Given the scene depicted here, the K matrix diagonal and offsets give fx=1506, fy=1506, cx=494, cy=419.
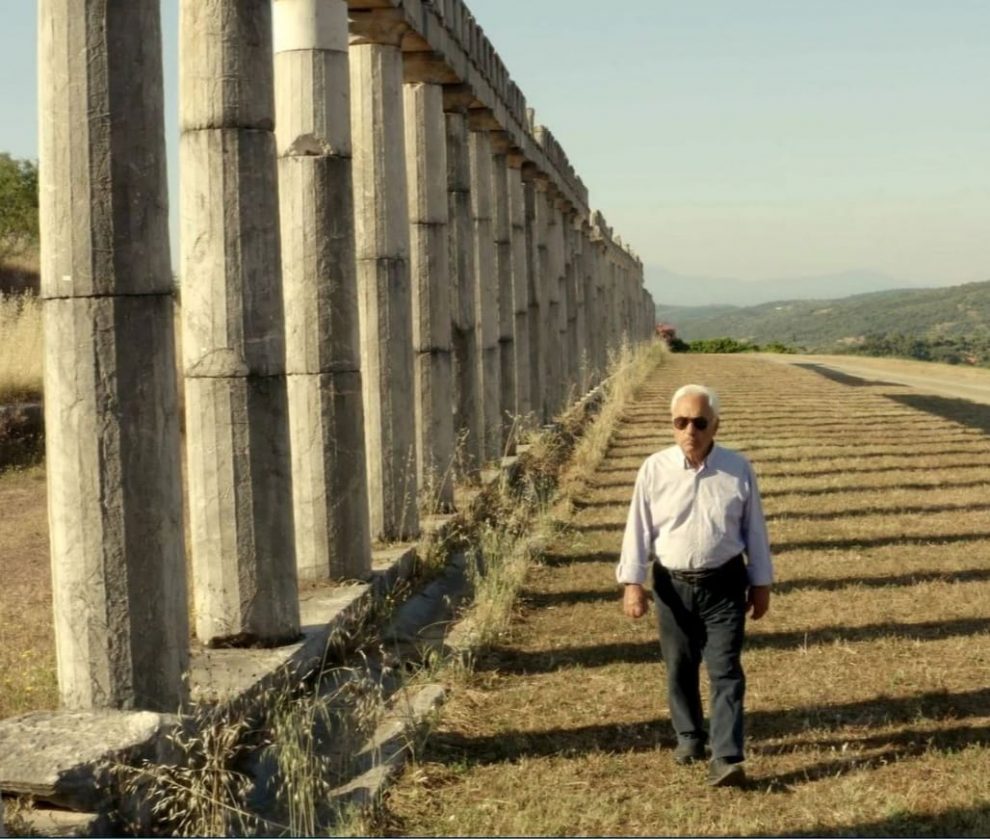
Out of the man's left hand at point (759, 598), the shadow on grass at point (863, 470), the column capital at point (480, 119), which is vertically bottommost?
the shadow on grass at point (863, 470)

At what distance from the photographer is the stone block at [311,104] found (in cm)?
915

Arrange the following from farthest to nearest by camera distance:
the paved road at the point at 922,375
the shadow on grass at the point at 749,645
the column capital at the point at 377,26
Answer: the paved road at the point at 922,375 → the column capital at the point at 377,26 → the shadow on grass at the point at 749,645

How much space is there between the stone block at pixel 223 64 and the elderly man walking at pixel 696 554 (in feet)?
8.63

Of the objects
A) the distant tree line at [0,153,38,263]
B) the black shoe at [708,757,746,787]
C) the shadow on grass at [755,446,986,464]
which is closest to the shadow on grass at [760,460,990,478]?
the shadow on grass at [755,446,986,464]

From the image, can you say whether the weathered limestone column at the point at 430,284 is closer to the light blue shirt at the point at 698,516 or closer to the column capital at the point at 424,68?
the column capital at the point at 424,68

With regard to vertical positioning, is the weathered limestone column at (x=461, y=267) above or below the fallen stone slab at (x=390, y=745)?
above

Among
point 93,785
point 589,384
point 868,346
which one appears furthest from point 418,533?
point 868,346

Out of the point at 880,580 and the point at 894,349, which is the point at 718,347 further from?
the point at 880,580

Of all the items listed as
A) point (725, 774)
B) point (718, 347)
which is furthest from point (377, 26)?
point (718, 347)

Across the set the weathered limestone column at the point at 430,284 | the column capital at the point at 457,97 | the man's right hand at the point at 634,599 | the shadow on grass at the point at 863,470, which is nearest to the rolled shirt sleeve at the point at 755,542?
the man's right hand at the point at 634,599

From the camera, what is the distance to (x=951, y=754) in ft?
20.8

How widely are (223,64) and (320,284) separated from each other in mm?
2223

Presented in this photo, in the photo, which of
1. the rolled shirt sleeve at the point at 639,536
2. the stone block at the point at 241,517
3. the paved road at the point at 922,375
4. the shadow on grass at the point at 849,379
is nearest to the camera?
the rolled shirt sleeve at the point at 639,536

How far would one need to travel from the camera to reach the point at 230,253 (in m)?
7.33
